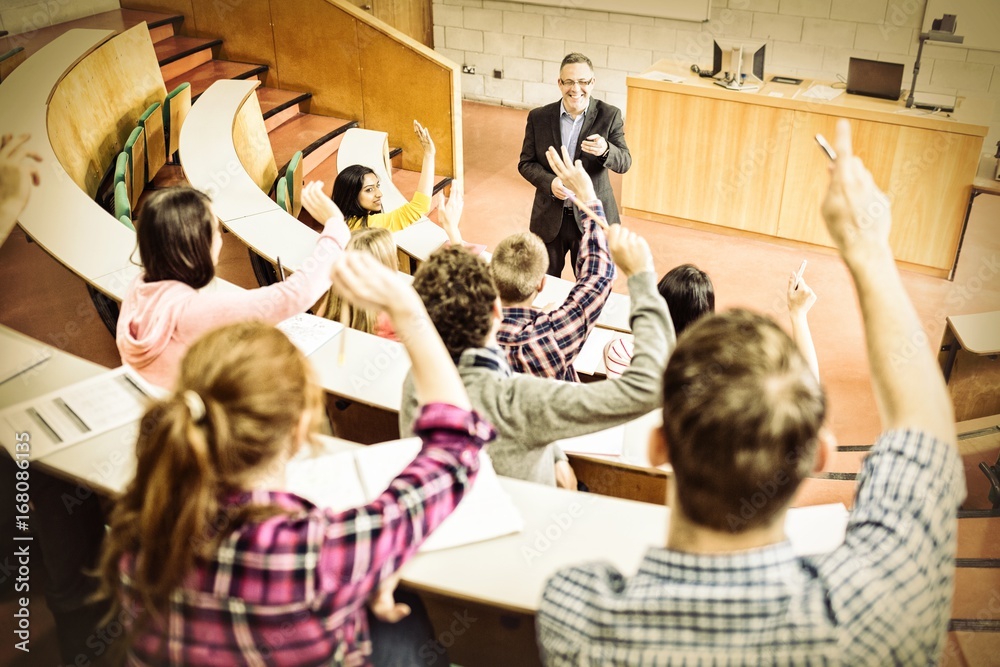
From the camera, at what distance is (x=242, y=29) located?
20.1 ft

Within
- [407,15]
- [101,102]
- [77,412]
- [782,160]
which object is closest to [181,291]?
[77,412]

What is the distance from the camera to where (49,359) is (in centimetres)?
216

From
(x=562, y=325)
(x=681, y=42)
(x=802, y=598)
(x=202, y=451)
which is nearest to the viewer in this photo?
(x=802, y=598)

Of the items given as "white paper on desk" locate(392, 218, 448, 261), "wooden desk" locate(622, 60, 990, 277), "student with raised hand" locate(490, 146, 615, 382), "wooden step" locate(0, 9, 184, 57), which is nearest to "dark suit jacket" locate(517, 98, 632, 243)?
"white paper on desk" locate(392, 218, 448, 261)

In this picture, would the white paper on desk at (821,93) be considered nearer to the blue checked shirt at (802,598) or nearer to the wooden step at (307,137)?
the wooden step at (307,137)

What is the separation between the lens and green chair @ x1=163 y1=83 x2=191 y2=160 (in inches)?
181

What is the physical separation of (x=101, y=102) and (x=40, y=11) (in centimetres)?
213

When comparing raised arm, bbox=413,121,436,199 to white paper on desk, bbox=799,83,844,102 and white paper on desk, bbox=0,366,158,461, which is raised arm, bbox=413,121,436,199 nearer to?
white paper on desk, bbox=0,366,158,461

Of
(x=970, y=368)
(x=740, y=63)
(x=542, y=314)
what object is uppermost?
(x=740, y=63)

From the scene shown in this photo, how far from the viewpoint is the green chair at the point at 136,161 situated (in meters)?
3.98

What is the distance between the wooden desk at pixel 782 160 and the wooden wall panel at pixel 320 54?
6.98ft

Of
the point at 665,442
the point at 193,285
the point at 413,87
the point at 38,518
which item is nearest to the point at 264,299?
the point at 193,285

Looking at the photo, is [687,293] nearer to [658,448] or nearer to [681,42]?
[658,448]

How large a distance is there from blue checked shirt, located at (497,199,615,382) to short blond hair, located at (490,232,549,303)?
0.08 meters
